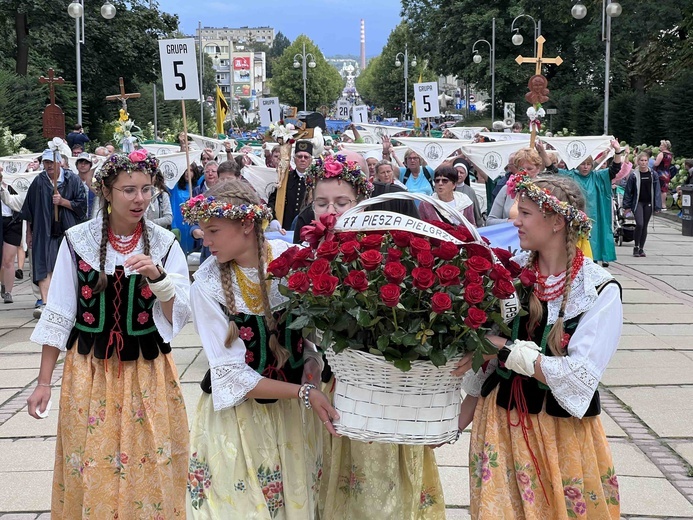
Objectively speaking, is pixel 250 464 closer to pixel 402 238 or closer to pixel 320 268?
pixel 320 268

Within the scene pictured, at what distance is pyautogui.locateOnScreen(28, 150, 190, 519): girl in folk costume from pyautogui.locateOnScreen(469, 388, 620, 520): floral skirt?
145cm

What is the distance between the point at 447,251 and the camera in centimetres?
288

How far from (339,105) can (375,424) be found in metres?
42.9

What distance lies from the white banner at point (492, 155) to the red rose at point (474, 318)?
38.1 feet

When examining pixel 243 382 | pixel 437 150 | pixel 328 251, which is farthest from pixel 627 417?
pixel 437 150

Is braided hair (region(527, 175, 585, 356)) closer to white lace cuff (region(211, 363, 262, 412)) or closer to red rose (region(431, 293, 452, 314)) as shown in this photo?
red rose (region(431, 293, 452, 314))

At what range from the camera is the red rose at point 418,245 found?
2.89m

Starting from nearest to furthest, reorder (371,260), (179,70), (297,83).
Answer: (371,260), (179,70), (297,83)

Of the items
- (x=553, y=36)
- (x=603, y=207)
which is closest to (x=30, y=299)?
(x=603, y=207)

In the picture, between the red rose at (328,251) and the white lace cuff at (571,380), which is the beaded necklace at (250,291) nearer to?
the red rose at (328,251)

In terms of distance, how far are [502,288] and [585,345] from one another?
507mm

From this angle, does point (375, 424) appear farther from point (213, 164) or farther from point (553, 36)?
point (553, 36)

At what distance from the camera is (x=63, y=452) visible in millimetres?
4047

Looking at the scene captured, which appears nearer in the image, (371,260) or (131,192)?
(371,260)
